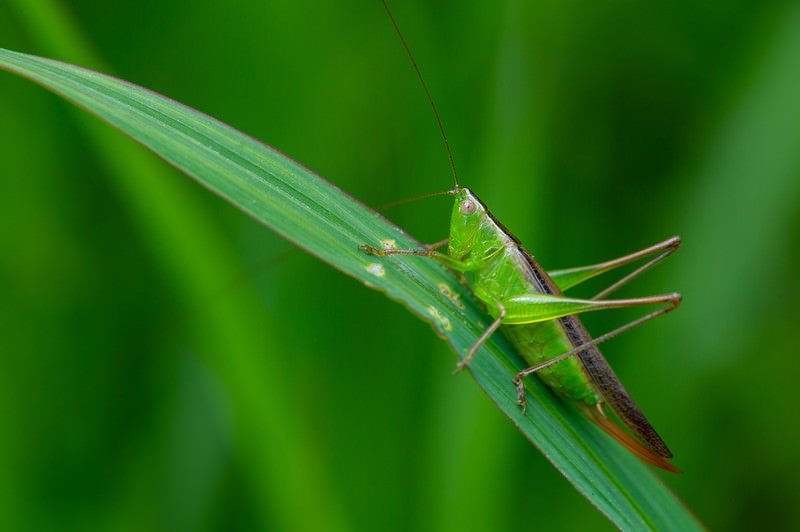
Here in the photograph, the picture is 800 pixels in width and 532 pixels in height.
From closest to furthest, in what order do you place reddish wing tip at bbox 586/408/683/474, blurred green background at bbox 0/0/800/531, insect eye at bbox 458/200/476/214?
reddish wing tip at bbox 586/408/683/474 → blurred green background at bbox 0/0/800/531 → insect eye at bbox 458/200/476/214

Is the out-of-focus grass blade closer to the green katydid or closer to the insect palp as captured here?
the green katydid

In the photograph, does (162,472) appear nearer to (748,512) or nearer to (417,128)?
(417,128)

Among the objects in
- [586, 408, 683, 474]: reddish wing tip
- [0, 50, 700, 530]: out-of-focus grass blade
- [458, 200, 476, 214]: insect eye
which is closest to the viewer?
[0, 50, 700, 530]: out-of-focus grass blade

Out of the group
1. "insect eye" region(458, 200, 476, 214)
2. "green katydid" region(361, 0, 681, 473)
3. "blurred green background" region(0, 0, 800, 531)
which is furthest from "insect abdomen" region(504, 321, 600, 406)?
"insect eye" region(458, 200, 476, 214)

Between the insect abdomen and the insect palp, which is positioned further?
the insect palp

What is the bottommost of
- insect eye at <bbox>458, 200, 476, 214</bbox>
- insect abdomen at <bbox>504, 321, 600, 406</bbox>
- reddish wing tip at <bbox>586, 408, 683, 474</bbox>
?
reddish wing tip at <bbox>586, 408, 683, 474</bbox>

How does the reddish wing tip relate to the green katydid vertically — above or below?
below

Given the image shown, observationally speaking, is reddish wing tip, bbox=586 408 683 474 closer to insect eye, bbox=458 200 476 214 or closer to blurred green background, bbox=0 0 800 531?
blurred green background, bbox=0 0 800 531

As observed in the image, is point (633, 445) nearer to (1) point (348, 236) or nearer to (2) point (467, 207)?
(2) point (467, 207)

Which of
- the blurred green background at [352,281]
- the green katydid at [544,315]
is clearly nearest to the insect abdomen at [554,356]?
the green katydid at [544,315]

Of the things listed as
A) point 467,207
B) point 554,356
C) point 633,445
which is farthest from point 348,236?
point 633,445
